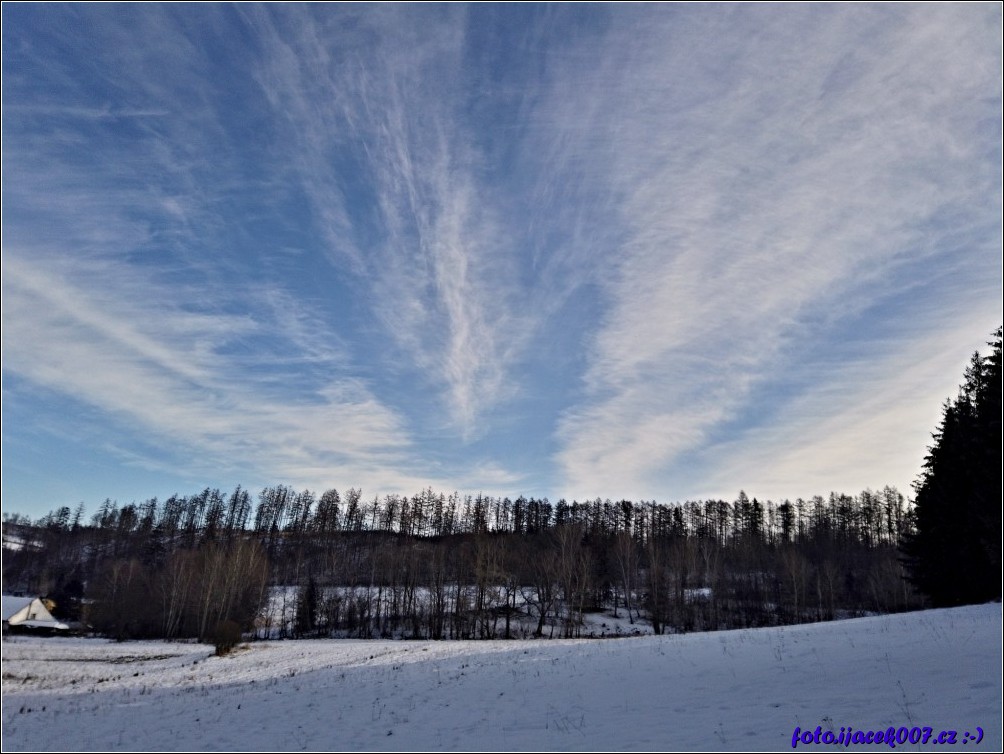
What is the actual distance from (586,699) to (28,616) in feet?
283

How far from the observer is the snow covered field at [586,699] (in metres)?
10.5

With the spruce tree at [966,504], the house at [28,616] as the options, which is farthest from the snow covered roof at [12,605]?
the spruce tree at [966,504]

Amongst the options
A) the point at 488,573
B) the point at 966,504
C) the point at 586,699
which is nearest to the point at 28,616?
the point at 488,573

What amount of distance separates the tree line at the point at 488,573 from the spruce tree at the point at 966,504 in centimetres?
828

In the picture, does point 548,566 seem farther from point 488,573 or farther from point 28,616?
point 28,616

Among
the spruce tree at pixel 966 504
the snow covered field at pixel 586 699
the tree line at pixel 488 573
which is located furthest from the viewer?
the tree line at pixel 488 573

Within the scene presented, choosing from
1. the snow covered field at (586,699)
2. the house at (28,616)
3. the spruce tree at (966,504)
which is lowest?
the house at (28,616)

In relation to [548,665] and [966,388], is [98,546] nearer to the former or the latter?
[548,665]

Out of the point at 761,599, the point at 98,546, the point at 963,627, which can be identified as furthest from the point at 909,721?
the point at 98,546

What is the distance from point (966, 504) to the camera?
28422mm

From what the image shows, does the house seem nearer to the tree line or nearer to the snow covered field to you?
the tree line

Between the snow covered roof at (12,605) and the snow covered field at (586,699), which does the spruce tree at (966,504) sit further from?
the snow covered roof at (12,605)

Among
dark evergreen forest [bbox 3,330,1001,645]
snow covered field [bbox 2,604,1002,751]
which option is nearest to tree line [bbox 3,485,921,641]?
dark evergreen forest [bbox 3,330,1001,645]

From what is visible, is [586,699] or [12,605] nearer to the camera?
[586,699]
